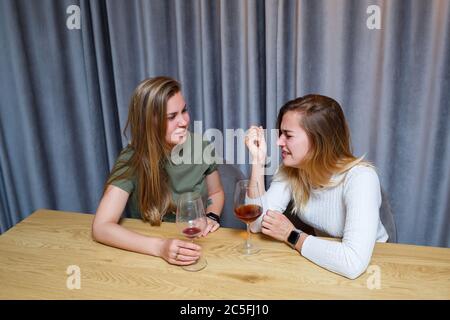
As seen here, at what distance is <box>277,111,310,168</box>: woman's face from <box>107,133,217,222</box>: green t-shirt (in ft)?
1.51

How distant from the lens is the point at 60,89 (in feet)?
8.20

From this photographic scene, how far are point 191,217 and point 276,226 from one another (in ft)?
0.97

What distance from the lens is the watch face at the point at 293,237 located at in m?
1.24

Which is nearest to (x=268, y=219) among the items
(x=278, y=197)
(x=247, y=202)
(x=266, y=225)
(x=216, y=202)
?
(x=266, y=225)

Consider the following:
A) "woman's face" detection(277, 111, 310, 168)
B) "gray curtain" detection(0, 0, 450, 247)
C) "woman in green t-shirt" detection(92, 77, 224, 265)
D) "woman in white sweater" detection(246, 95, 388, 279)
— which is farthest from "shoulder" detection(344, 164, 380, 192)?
"gray curtain" detection(0, 0, 450, 247)

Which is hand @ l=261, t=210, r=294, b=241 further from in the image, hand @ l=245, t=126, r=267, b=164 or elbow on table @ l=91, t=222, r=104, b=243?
elbow on table @ l=91, t=222, r=104, b=243

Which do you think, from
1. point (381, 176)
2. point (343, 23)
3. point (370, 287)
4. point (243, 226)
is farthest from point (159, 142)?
point (381, 176)

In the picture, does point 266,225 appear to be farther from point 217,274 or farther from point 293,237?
point 217,274

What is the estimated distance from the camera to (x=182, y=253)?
3.83 ft

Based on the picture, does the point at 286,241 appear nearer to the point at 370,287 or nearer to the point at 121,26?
the point at 370,287

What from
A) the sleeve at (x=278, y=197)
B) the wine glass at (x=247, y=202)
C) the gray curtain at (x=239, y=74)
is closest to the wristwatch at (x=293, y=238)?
the wine glass at (x=247, y=202)

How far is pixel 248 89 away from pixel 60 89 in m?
1.23

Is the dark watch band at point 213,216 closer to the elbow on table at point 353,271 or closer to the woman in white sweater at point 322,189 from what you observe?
the woman in white sweater at point 322,189

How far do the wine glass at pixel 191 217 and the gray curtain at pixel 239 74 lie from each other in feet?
3.47
